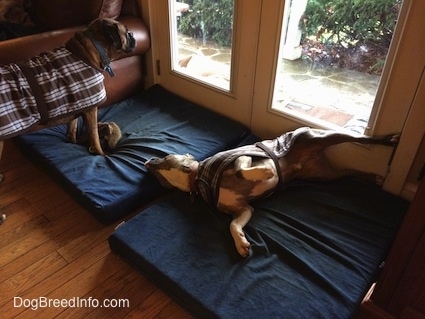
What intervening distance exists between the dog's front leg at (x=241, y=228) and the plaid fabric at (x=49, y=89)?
2.96 ft

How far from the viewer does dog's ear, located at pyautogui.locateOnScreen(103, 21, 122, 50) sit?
1593 millimetres

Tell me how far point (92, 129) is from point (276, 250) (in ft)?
3.64

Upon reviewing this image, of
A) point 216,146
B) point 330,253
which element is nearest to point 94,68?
point 216,146

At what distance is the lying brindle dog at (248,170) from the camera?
138 cm

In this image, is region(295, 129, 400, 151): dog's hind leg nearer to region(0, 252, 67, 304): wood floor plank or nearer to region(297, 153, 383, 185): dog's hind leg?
region(297, 153, 383, 185): dog's hind leg

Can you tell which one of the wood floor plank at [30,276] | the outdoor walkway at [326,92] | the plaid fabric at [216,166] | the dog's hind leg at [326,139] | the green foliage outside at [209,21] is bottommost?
the wood floor plank at [30,276]

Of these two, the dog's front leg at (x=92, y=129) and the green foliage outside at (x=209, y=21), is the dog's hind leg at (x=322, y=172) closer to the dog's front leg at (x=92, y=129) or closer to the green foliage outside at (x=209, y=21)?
the green foliage outside at (x=209, y=21)

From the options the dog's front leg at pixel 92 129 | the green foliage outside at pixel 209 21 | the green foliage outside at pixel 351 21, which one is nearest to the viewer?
the green foliage outside at pixel 351 21

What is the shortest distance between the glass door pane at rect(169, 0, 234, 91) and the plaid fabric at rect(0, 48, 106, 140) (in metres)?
0.70

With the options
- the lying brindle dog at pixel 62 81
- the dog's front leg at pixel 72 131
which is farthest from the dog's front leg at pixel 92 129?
the dog's front leg at pixel 72 131

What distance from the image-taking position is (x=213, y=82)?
2.08 m

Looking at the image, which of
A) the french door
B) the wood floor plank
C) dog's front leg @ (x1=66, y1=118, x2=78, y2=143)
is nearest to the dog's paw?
the wood floor plank

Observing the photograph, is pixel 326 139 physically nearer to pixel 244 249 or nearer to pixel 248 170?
pixel 248 170

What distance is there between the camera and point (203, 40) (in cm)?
207
